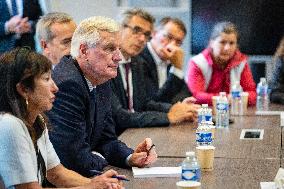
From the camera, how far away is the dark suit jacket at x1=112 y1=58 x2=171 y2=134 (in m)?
3.86

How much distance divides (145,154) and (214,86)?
2.48 meters

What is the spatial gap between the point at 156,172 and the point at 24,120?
2.09 feet

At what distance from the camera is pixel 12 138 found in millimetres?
2178

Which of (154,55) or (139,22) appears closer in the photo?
(139,22)

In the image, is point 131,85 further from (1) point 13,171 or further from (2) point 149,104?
(1) point 13,171

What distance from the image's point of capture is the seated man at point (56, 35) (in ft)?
12.0

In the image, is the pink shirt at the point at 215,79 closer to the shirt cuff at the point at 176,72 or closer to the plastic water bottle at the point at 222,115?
the shirt cuff at the point at 176,72

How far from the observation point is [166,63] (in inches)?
199

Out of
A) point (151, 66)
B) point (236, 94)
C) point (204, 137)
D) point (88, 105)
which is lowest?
point (236, 94)

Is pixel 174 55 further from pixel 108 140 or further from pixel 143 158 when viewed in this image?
pixel 143 158

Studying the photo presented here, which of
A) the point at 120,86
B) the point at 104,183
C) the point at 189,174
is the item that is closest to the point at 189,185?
the point at 189,174

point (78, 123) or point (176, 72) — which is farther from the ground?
point (78, 123)

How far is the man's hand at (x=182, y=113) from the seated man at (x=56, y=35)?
769mm

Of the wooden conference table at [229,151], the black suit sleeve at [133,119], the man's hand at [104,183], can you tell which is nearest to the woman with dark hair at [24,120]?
the man's hand at [104,183]
